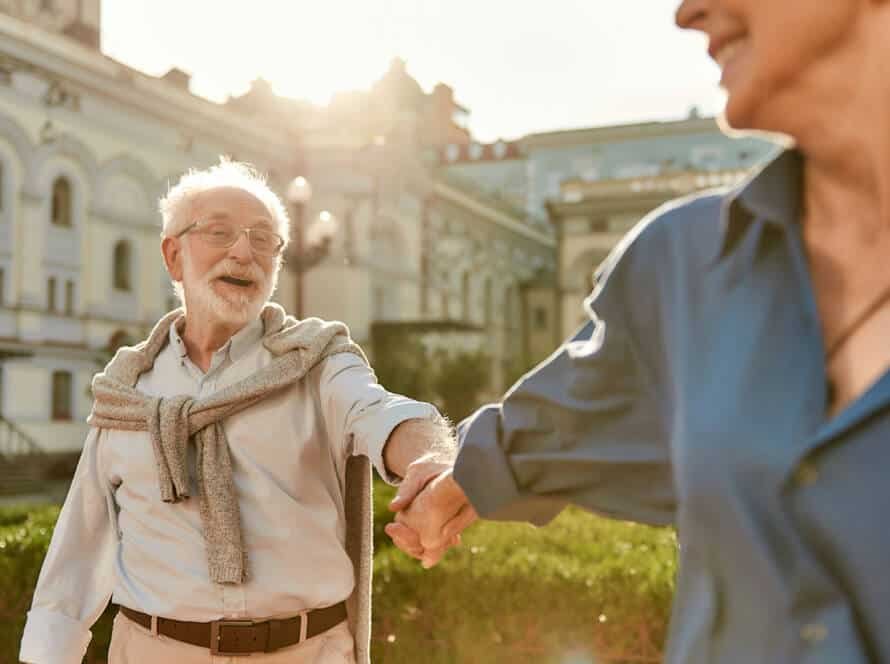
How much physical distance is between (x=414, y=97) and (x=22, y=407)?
116 feet

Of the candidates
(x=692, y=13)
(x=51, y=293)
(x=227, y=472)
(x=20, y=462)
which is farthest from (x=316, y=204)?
(x=692, y=13)

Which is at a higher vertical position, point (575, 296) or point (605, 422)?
point (575, 296)

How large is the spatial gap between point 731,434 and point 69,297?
2639 cm

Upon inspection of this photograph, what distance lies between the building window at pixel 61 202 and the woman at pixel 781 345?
2577 cm

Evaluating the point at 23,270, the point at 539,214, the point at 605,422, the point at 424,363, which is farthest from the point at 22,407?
the point at 539,214

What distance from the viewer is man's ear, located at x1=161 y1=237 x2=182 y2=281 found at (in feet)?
10.8

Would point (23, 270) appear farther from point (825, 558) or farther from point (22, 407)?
point (825, 558)

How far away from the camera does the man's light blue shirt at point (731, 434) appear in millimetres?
1192

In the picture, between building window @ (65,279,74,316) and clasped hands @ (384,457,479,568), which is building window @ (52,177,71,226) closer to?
building window @ (65,279,74,316)

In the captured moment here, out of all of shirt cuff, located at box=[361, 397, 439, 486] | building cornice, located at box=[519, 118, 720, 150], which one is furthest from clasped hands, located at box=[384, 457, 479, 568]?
building cornice, located at box=[519, 118, 720, 150]

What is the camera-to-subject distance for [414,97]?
185ft

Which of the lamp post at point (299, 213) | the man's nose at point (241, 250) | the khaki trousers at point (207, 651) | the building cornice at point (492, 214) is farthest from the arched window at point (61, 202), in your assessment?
the khaki trousers at point (207, 651)

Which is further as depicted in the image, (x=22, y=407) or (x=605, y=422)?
(x=22, y=407)

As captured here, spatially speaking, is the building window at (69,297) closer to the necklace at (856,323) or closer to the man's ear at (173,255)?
the man's ear at (173,255)
